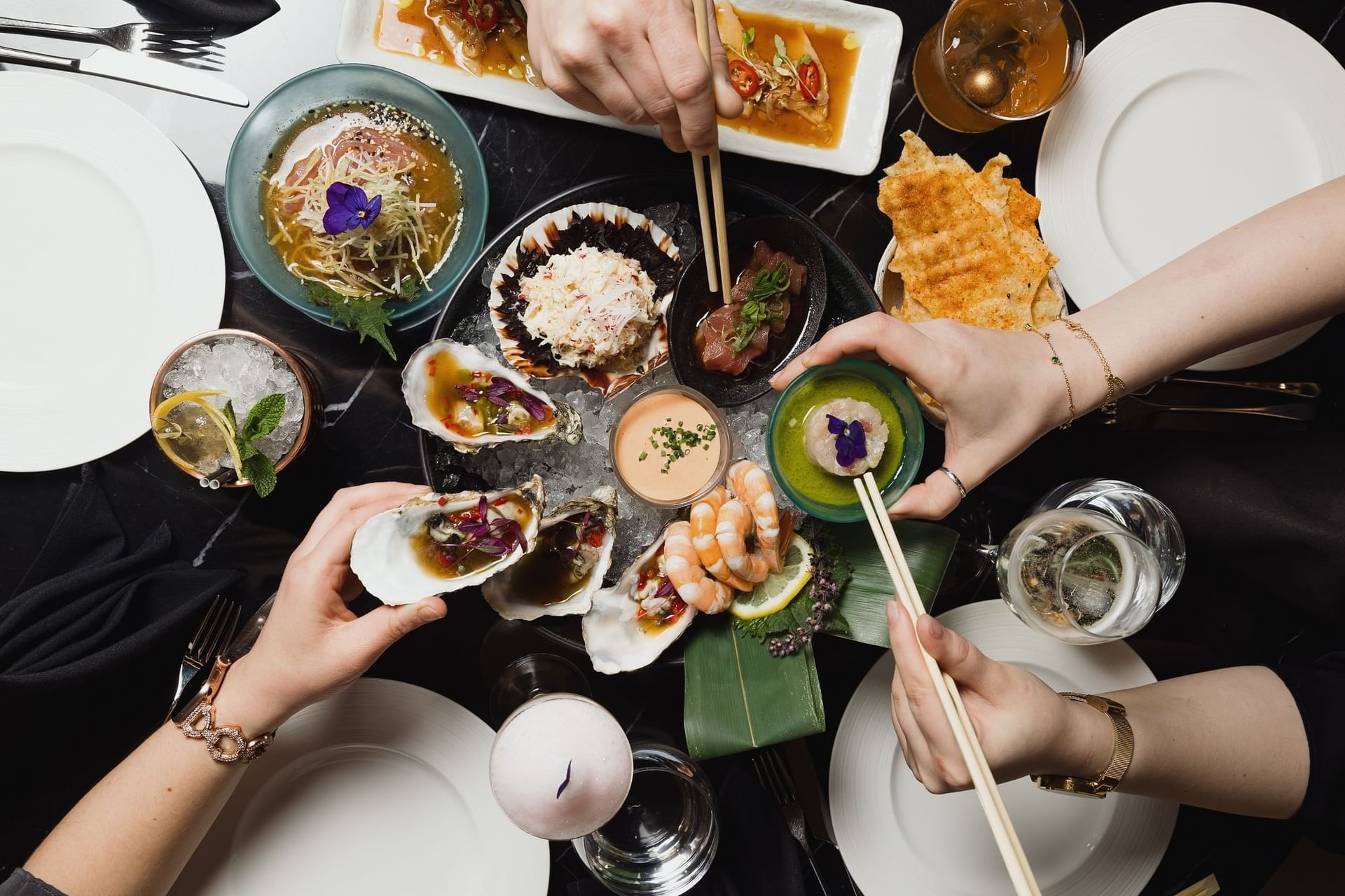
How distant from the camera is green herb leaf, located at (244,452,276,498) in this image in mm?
2070

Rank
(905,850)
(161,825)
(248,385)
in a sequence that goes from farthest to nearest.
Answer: (905,850) < (248,385) < (161,825)

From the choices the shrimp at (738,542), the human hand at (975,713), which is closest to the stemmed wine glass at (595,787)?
the shrimp at (738,542)

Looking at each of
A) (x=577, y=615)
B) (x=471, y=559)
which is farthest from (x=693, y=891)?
(x=471, y=559)

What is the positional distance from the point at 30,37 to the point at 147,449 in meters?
1.19

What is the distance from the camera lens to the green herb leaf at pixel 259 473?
6.79 ft

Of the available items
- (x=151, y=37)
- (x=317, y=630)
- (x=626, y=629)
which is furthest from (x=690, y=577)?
(x=151, y=37)

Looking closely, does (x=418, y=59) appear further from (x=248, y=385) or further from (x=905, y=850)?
(x=905, y=850)

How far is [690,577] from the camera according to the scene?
204 centimetres

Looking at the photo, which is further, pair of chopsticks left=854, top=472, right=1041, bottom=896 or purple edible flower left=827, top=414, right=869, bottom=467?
purple edible flower left=827, top=414, right=869, bottom=467

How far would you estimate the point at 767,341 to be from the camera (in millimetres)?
2193

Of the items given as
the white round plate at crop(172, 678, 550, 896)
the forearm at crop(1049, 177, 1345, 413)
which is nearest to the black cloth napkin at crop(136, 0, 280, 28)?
the white round plate at crop(172, 678, 550, 896)

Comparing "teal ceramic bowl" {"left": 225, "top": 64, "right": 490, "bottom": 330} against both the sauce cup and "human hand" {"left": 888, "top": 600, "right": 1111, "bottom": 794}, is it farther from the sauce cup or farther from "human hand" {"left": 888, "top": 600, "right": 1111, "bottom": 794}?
"human hand" {"left": 888, "top": 600, "right": 1111, "bottom": 794}

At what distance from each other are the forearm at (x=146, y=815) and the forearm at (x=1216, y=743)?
199 centimetres

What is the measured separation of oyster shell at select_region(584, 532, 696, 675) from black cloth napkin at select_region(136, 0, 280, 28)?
1869mm
